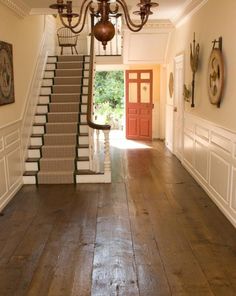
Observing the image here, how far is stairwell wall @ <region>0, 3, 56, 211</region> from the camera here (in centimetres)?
457

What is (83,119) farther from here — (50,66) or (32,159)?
(50,66)

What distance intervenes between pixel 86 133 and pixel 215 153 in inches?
99.8

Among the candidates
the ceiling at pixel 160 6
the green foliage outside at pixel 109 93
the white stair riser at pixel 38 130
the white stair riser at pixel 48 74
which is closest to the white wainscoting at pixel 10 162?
the white stair riser at pixel 38 130

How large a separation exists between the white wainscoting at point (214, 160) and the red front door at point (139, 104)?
378 centimetres

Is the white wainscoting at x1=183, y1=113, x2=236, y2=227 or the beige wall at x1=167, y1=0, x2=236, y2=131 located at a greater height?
the beige wall at x1=167, y1=0, x2=236, y2=131

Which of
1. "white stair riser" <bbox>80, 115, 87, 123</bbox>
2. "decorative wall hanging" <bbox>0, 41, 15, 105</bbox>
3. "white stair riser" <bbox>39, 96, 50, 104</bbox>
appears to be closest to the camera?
"decorative wall hanging" <bbox>0, 41, 15, 105</bbox>

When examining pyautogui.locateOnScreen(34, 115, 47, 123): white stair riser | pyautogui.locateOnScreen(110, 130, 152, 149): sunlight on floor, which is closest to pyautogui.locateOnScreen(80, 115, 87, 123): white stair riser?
pyautogui.locateOnScreen(34, 115, 47, 123): white stair riser

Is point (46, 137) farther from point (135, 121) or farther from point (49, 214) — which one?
point (135, 121)

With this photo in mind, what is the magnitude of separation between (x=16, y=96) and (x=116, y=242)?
9.71 ft

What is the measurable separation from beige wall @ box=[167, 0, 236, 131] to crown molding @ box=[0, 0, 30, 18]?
2660 mm

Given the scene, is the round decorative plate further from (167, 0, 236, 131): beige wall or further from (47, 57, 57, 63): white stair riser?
(47, 57, 57, 63): white stair riser

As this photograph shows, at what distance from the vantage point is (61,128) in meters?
6.32

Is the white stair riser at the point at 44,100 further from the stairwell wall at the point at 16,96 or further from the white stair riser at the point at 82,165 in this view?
the white stair riser at the point at 82,165

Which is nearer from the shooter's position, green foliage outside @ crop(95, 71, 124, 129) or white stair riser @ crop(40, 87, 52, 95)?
white stair riser @ crop(40, 87, 52, 95)
